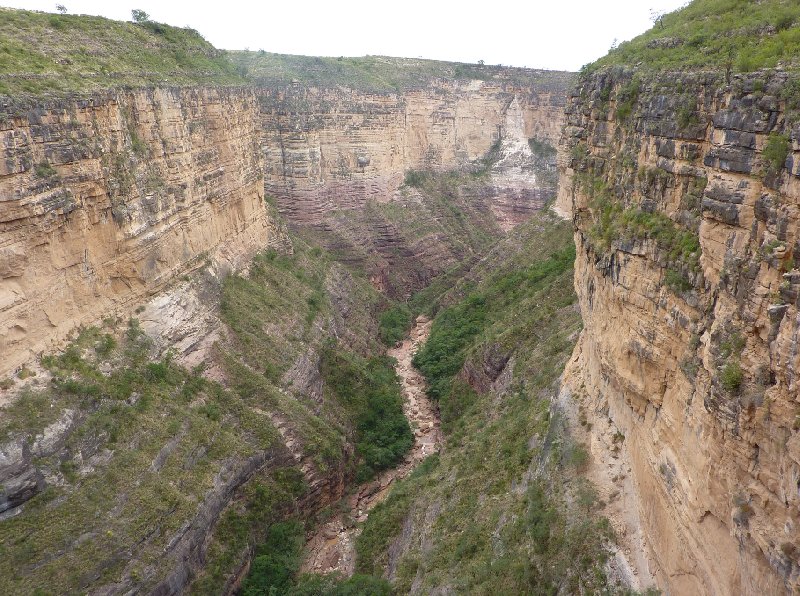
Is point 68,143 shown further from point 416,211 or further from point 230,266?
point 416,211

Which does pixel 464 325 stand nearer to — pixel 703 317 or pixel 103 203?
pixel 103 203

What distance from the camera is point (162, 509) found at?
21.1 metres

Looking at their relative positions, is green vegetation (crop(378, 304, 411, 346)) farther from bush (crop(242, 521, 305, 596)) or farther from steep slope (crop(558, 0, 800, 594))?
steep slope (crop(558, 0, 800, 594))

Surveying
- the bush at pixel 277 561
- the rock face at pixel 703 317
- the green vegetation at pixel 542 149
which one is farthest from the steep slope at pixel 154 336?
the green vegetation at pixel 542 149

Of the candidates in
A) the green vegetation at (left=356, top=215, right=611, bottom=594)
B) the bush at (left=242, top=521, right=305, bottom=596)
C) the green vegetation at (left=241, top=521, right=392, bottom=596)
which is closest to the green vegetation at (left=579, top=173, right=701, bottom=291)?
the green vegetation at (left=356, top=215, right=611, bottom=594)

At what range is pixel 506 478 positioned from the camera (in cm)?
2041

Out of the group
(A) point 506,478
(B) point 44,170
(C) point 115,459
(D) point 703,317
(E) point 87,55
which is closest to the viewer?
(D) point 703,317

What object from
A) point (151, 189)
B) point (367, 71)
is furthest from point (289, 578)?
point (367, 71)

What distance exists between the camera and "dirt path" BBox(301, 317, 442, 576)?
25938 millimetres

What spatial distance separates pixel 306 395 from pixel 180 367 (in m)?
6.95

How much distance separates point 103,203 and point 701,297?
21288 millimetres

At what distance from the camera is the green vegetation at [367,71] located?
56.5 m

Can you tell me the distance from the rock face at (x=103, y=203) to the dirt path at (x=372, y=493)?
13.3 m

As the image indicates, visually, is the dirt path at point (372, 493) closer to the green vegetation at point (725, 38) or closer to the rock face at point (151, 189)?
the rock face at point (151, 189)
